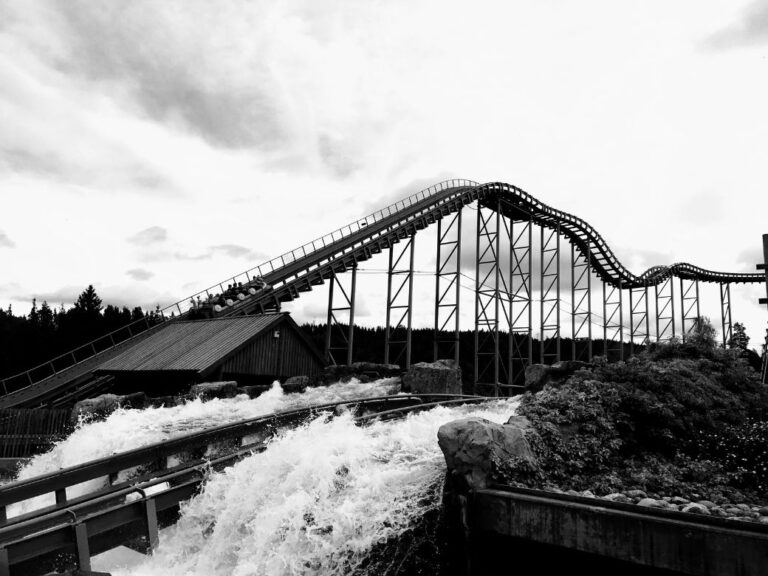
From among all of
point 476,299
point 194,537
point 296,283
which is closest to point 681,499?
point 194,537

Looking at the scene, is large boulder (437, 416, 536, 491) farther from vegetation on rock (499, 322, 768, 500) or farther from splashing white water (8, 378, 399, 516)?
splashing white water (8, 378, 399, 516)

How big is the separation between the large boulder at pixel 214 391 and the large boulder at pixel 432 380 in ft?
15.3

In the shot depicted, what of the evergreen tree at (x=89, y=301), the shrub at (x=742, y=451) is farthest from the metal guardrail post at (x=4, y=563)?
the evergreen tree at (x=89, y=301)

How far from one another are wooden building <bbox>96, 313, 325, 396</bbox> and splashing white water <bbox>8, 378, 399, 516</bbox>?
9.30 feet

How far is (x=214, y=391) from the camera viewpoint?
1647cm

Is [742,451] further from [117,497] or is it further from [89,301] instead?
[89,301]

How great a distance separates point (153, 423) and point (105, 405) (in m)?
2.92

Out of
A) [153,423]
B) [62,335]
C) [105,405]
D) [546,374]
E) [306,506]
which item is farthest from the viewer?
[62,335]

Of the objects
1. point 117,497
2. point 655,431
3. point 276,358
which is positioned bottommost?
point 117,497

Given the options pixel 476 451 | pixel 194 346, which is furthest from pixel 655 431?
pixel 194 346

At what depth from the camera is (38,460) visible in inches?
500

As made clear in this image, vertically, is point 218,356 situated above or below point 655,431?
above

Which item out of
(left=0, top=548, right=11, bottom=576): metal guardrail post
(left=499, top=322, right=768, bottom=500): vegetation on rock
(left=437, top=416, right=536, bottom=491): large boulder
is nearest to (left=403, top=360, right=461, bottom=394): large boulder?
(left=499, top=322, right=768, bottom=500): vegetation on rock

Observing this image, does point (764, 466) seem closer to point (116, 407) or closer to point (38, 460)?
point (38, 460)
